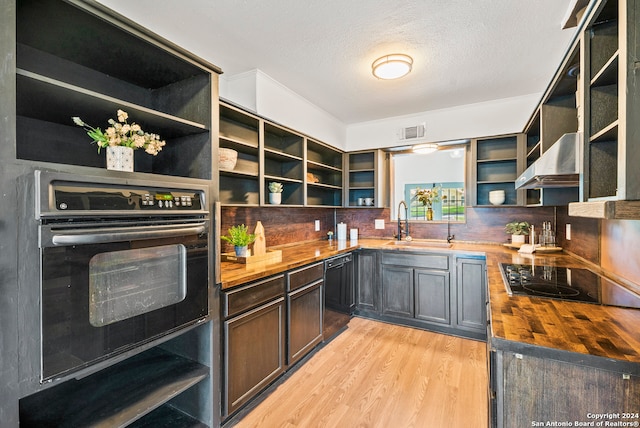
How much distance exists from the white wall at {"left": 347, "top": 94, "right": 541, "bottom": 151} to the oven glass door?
3.16 m

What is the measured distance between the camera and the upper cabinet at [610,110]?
101cm

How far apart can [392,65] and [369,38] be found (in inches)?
13.9

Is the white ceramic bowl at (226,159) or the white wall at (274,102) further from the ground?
the white wall at (274,102)

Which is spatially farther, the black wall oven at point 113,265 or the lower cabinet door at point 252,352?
the lower cabinet door at point 252,352

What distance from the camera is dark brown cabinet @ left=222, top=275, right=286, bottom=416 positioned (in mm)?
1807

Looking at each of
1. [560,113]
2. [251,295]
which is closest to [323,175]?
[251,295]

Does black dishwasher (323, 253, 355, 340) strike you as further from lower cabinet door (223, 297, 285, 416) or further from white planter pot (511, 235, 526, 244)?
white planter pot (511, 235, 526, 244)

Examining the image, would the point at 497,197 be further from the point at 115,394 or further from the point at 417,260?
the point at 115,394

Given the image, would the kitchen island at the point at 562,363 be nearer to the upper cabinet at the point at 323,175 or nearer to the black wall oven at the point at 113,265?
the black wall oven at the point at 113,265

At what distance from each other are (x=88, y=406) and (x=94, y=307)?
0.57m

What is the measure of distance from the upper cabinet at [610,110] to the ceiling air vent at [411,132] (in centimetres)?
242

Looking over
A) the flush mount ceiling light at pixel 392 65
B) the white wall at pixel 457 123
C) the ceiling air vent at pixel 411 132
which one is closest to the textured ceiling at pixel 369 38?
the flush mount ceiling light at pixel 392 65

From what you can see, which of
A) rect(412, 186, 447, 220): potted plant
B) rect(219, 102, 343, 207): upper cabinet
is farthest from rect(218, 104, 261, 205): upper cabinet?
rect(412, 186, 447, 220): potted plant

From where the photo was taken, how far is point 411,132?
12.8ft
